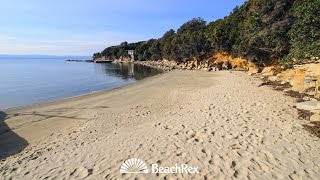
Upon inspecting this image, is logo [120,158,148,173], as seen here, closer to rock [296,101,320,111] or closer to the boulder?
the boulder

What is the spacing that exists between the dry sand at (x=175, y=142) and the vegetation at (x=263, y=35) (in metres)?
3.61

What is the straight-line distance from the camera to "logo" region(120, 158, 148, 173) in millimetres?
7520

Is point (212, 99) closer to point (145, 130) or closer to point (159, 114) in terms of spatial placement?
point (159, 114)

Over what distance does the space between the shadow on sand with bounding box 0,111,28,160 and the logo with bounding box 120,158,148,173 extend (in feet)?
16.6

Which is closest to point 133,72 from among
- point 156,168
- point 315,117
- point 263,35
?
point 263,35

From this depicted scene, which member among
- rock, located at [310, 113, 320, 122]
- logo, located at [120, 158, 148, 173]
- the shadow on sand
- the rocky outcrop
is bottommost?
the shadow on sand

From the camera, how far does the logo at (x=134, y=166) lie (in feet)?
24.7

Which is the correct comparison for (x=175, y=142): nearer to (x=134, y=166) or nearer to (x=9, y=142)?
(x=134, y=166)

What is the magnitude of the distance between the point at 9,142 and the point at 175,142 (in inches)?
293

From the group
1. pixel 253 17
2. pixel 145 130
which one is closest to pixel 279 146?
pixel 145 130

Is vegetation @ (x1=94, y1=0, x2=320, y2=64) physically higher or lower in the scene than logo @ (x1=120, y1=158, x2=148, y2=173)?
higher

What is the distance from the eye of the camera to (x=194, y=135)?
33.7ft

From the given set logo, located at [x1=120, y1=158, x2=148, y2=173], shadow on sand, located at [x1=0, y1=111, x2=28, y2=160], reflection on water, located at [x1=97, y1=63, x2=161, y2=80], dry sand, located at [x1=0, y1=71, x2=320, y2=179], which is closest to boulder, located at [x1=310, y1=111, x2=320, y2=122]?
dry sand, located at [x1=0, y1=71, x2=320, y2=179]

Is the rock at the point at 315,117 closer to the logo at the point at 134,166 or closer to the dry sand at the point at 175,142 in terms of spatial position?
the dry sand at the point at 175,142
